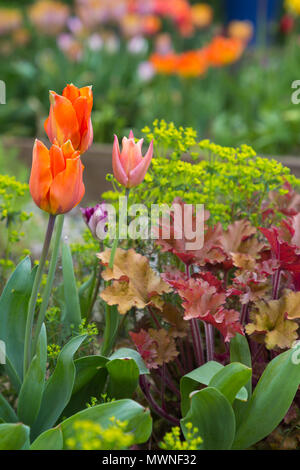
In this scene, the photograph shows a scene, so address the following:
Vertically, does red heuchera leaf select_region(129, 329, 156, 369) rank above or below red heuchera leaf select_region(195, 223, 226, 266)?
below

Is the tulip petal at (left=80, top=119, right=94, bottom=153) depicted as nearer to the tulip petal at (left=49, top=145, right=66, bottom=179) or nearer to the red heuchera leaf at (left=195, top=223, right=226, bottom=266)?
the tulip petal at (left=49, top=145, right=66, bottom=179)

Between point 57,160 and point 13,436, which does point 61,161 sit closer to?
point 57,160

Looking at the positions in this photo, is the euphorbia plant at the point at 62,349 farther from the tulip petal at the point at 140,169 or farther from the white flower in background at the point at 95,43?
the white flower in background at the point at 95,43

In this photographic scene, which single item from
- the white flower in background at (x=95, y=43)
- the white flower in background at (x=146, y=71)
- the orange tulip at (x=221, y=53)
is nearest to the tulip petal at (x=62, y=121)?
the white flower in background at (x=146, y=71)

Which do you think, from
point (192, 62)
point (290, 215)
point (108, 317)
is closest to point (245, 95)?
point (192, 62)

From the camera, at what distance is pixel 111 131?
3.71m

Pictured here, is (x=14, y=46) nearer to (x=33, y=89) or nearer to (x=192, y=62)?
(x=33, y=89)

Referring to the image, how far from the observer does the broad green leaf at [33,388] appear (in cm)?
97

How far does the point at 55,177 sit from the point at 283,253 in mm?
447

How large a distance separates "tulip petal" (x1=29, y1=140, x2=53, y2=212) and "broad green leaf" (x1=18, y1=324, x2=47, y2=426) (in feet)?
0.84

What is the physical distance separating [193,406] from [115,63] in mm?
3481

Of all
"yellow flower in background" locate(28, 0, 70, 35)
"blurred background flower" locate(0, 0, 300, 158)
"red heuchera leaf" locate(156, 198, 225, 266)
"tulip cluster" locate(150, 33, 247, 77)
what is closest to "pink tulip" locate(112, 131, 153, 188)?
"red heuchera leaf" locate(156, 198, 225, 266)

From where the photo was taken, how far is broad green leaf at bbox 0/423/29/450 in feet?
2.82

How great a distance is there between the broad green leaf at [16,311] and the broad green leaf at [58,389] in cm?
9
